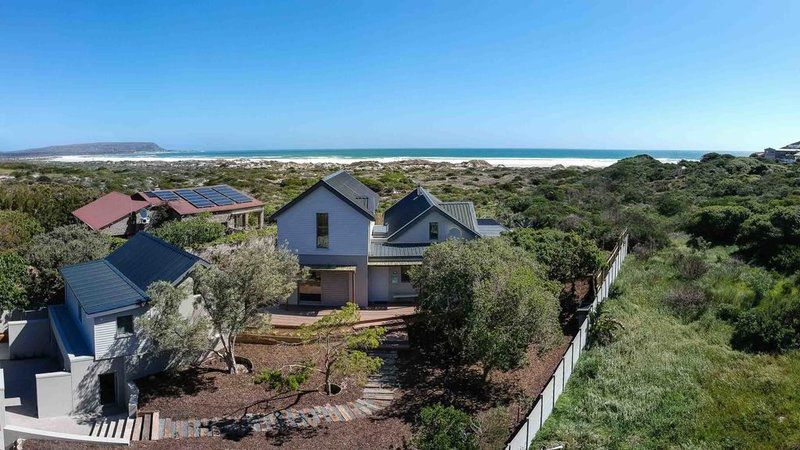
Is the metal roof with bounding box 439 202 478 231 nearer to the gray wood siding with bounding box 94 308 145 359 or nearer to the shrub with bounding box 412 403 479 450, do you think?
the shrub with bounding box 412 403 479 450

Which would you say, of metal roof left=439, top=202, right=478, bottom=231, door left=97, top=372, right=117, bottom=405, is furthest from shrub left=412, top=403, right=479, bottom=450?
metal roof left=439, top=202, right=478, bottom=231

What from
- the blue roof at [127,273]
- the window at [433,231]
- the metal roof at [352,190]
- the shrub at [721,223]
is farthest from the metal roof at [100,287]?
the shrub at [721,223]

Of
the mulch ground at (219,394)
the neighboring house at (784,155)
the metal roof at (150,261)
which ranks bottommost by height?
the mulch ground at (219,394)

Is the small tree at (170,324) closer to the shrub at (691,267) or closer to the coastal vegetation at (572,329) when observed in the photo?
the coastal vegetation at (572,329)

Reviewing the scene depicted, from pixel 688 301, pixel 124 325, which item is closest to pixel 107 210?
pixel 124 325

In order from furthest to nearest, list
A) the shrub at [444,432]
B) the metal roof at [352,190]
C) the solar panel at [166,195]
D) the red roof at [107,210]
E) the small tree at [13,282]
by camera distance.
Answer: the solar panel at [166,195] → the red roof at [107,210] → the metal roof at [352,190] → the small tree at [13,282] → the shrub at [444,432]

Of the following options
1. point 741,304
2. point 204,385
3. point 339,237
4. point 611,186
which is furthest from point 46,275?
point 611,186
